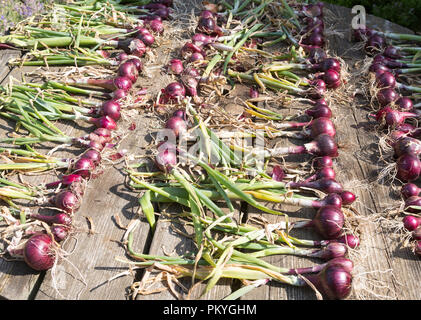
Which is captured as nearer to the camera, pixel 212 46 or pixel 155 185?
pixel 155 185

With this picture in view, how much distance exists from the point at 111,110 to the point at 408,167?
165 cm

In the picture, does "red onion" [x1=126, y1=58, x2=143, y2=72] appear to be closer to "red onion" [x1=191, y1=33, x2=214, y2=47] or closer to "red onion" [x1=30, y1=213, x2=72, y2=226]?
"red onion" [x1=191, y1=33, x2=214, y2=47]

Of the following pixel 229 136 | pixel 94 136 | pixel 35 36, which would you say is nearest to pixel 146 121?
pixel 94 136

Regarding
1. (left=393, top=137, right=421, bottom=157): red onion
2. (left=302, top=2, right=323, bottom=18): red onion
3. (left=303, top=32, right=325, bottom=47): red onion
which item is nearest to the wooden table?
(left=393, top=137, right=421, bottom=157): red onion

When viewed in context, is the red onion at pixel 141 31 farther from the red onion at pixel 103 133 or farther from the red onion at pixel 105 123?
the red onion at pixel 103 133

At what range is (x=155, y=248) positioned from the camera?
1.73m

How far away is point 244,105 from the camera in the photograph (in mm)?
2492

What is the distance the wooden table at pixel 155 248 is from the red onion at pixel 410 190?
0.18 feet

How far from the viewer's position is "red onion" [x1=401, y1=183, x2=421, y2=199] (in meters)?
1.92

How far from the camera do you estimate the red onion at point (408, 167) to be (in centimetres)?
196

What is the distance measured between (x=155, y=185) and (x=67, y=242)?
0.48 meters

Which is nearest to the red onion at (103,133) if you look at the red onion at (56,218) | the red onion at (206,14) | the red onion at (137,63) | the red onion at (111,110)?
the red onion at (111,110)

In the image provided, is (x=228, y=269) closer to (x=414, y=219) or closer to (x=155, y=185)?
(x=155, y=185)

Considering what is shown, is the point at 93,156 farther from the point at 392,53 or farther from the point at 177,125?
the point at 392,53
